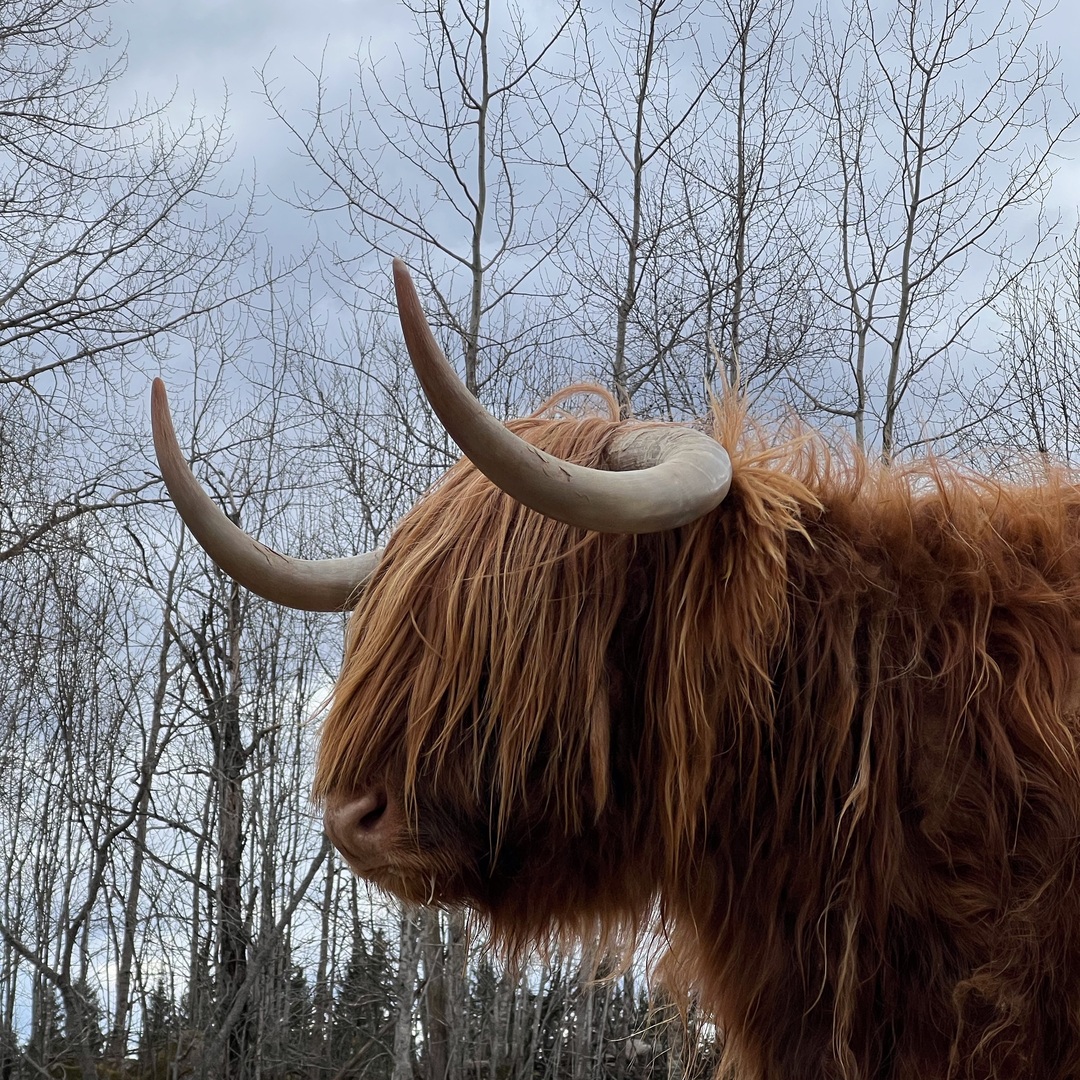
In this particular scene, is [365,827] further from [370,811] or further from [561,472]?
[561,472]

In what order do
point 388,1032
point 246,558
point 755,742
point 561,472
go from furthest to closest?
point 388,1032, point 246,558, point 755,742, point 561,472

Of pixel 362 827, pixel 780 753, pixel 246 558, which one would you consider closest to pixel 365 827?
pixel 362 827

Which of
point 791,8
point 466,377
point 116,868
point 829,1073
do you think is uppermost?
point 791,8

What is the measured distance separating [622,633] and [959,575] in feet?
1.88

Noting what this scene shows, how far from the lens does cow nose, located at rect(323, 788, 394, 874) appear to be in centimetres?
202

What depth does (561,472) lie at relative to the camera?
1808mm

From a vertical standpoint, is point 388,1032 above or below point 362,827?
above

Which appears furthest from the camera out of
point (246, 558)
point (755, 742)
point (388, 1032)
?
point (388, 1032)

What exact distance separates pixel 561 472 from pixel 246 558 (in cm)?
78

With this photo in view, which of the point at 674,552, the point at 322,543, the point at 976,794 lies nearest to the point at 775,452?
the point at 674,552

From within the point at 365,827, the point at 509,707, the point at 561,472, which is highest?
the point at 561,472

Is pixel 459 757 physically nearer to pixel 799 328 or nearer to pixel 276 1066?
pixel 799 328

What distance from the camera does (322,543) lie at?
11.5m

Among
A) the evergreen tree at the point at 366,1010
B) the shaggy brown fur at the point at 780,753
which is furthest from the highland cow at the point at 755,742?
the evergreen tree at the point at 366,1010
